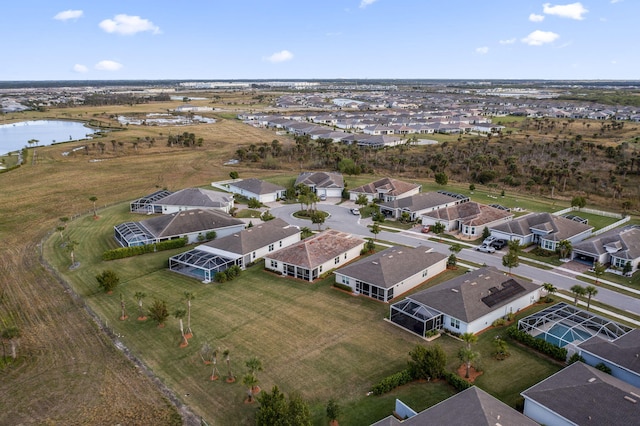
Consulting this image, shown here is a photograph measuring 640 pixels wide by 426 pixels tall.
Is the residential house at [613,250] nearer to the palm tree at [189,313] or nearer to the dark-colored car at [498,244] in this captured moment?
the dark-colored car at [498,244]

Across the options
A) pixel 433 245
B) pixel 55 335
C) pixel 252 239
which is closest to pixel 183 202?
pixel 252 239

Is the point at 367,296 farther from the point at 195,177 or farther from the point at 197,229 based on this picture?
the point at 195,177

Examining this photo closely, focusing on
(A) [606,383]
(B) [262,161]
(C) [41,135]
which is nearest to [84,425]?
(A) [606,383]

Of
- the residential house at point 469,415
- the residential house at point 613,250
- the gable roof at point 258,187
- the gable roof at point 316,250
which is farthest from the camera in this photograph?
the gable roof at point 258,187

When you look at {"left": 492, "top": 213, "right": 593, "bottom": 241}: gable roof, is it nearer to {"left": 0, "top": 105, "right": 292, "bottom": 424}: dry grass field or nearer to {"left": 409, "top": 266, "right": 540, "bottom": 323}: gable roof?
{"left": 409, "top": 266, "right": 540, "bottom": 323}: gable roof

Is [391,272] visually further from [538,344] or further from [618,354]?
[618,354]

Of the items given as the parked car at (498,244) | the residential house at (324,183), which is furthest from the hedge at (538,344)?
the residential house at (324,183)

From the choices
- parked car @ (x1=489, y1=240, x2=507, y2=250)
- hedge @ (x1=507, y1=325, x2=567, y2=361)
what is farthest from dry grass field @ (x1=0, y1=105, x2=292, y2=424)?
parked car @ (x1=489, y1=240, x2=507, y2=250)
